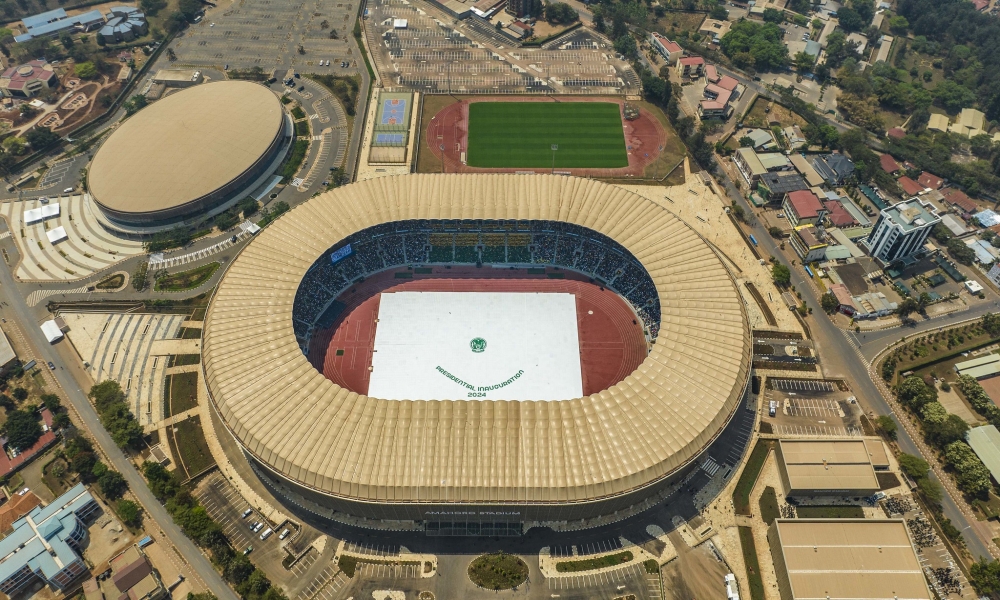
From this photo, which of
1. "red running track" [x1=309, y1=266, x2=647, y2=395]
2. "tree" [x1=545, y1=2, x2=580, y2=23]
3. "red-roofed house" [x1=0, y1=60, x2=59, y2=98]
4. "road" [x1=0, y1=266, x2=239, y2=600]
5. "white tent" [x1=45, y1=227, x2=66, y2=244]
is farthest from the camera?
"tree" [x1=545, y1=2, x2=580, y2=23]

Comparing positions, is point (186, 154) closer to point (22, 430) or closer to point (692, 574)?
point (22, 430)

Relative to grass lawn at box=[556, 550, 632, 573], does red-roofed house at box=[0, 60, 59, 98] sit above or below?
above

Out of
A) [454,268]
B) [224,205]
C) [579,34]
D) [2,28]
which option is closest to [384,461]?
[454,268]

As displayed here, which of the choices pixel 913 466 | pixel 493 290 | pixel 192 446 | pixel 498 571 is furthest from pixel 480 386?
pixel 913 466

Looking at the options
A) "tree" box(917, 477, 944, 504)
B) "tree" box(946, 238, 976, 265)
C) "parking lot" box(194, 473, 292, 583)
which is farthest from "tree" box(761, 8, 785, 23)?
"parking lot" box(194, 473, 292, 583)

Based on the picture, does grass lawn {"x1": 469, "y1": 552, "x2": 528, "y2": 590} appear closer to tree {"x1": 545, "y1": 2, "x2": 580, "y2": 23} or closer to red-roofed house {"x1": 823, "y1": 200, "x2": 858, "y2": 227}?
red-roofed house {"x1": 823, "y1": 200, "x2": 858, "y2": 227}

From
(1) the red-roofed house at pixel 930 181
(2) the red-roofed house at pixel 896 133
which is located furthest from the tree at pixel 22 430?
(2) the red-roofed house at pixel 896 133

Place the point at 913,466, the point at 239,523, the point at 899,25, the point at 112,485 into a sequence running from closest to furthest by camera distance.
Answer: the point at 239,523 → the point at 112,485 → the point at 913,466 → the point at 899,25
